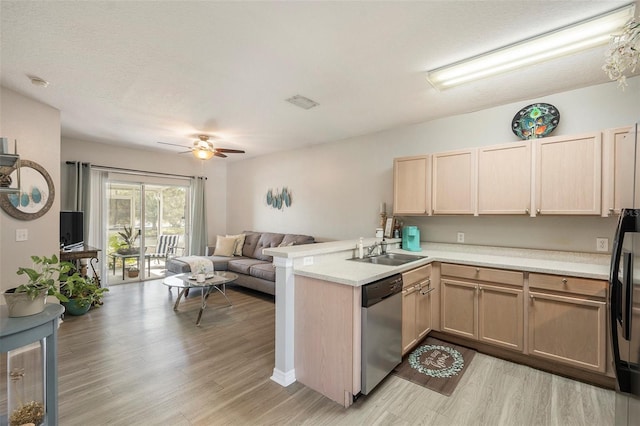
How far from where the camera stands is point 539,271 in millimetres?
2400

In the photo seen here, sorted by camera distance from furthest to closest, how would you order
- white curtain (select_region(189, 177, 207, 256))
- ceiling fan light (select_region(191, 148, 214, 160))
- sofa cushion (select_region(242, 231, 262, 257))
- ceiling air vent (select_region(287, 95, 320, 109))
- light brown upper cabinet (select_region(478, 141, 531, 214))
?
white curtain (select_region(189, 177, 207, 256)), sofa cushion (select_region(242, 231, 262, 257)), ceiling fan light (select_region(191, 148, 214, 160)), ceiling air vent (select_region(287, 95, 320, 109)), light brown upper cabinet (select_region(478, 141, 531, 214))

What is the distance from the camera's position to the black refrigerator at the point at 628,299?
1152 millimetres

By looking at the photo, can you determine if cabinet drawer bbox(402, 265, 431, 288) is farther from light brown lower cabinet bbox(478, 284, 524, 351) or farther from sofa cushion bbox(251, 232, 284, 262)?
sofa cushion bbox(251, 232, 284, 262)

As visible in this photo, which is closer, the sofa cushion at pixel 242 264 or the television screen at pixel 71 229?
the television screen at pixel 71 229

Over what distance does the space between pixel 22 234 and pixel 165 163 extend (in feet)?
10.3

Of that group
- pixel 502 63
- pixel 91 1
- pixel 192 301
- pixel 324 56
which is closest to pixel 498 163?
pixel 502 63

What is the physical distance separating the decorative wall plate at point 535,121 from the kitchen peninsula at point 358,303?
1.27m

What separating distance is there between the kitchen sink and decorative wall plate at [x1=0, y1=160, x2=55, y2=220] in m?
3.57

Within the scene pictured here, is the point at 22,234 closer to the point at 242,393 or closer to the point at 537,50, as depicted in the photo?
the point at 242,393

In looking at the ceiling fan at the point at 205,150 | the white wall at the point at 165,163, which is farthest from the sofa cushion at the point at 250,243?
the ceiling fan at the point at 205,150

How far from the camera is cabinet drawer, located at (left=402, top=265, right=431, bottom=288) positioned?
2467 millimetres

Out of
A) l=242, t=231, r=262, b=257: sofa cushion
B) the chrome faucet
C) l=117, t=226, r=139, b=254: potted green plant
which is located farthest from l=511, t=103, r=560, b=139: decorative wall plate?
l=117, t=226, r=139, b=254: potted green plant

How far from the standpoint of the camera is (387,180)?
405 cm

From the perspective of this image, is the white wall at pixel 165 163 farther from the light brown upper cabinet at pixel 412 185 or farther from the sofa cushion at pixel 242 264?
the light brown upper cabinet at pixel 412 185
